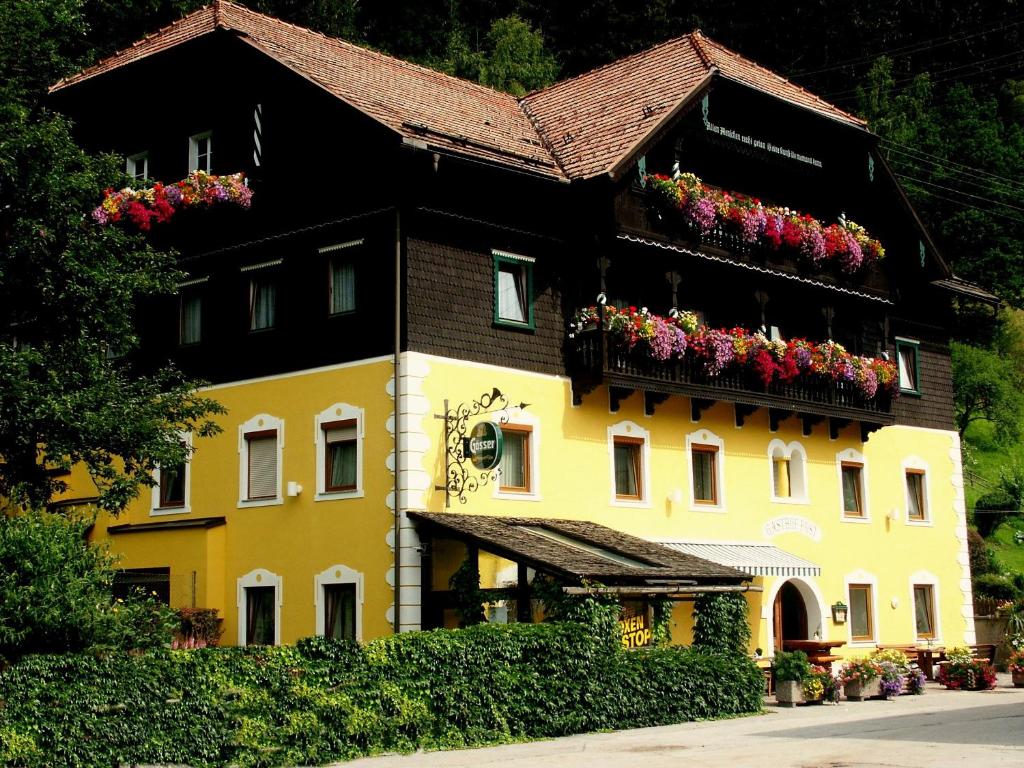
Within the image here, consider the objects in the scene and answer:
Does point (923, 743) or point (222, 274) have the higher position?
point (222, 274)

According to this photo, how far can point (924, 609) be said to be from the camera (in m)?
34.7

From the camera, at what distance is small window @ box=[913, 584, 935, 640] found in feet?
113

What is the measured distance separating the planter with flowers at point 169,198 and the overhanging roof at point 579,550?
7452 mm

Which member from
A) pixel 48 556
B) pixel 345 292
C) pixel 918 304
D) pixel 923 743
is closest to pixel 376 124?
pixel 345 292

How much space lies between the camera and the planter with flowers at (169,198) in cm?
2756

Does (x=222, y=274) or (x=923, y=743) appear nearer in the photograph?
(x=923, y=743)

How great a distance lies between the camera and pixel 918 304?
36.1 m

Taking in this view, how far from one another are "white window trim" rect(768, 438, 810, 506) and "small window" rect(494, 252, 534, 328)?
23.7 feet

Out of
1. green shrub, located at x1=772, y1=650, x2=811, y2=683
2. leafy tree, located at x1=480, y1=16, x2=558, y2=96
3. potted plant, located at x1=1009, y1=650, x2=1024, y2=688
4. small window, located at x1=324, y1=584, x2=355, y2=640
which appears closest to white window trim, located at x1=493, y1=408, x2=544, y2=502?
small window, located at x1=324, y1=584, x2=355, y2=640

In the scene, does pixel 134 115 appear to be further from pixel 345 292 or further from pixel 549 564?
pixel 549 564

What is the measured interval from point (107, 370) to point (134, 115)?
340 inches

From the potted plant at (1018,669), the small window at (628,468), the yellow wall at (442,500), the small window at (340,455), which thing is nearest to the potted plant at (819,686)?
the yellow wall at (442,500)

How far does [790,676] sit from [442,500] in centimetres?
700

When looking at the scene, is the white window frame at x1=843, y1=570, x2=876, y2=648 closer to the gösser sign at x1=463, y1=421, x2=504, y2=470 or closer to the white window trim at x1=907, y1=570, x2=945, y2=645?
the white window trim at x1=907, y1=570, x2=945, y2=645
